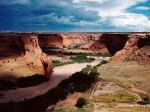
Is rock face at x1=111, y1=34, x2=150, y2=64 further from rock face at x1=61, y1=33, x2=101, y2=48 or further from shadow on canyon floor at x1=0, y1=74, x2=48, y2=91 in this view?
rock face at x1=61, y1=33, x2=101, y2=48

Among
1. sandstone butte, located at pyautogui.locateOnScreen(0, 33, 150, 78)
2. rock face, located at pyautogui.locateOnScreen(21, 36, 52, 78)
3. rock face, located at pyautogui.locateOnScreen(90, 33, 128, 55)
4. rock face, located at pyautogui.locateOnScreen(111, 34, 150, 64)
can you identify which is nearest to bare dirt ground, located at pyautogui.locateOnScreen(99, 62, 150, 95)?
rock face, located at pyautogui.locateOnScreen(111, 34, 150, 64)

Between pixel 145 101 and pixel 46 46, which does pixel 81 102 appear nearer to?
pixel 145 101

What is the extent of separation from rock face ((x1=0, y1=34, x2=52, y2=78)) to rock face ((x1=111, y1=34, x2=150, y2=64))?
2460 centimetres

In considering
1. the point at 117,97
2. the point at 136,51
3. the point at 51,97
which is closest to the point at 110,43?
the point at 136,51

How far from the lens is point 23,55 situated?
209ft

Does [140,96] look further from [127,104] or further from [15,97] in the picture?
[15,97]

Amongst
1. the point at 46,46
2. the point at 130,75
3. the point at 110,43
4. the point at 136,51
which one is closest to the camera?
the point at 130,75

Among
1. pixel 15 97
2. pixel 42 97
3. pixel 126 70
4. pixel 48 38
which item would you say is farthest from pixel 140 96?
pixel 48 38

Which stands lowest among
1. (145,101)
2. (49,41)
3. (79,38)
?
(145,101)

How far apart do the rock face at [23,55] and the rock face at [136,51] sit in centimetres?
2460

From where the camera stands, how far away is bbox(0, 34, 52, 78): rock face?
60844 mm

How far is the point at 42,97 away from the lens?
46.2 metres

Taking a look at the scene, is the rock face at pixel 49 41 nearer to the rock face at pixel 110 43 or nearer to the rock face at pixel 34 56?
the rock face at pixel 110 43

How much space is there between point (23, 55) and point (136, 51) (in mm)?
35107
